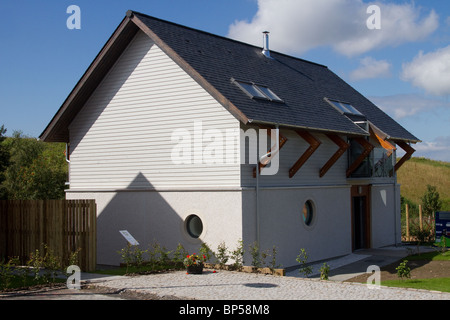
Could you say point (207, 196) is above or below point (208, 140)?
below

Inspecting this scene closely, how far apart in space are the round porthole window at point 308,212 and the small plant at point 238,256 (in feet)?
13.7

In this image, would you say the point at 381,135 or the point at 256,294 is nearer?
the point at 256,294

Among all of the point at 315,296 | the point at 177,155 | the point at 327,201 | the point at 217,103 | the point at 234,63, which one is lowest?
the point at 315,296

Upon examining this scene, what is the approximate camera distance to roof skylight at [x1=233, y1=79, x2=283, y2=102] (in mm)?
17766

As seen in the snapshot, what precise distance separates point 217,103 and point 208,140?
3.87ft

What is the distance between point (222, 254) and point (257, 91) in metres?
5.70

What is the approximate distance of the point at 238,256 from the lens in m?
15.9

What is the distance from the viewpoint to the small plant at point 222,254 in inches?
616

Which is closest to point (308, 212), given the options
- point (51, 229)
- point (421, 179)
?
point (51, 229)

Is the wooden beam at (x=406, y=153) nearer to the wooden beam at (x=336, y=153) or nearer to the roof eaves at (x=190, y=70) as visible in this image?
the wooden beam at (x=336, y=153)
